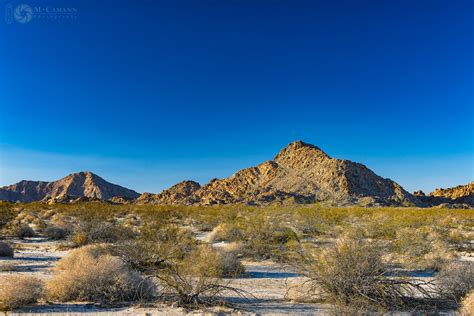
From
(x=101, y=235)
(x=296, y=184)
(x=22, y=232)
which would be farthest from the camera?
(x=296, y=184)

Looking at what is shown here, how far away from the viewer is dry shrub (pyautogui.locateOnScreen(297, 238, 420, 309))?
7.77 m

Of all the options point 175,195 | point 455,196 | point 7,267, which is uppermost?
point 175,195

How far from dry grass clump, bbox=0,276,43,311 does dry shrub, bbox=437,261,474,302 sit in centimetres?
797

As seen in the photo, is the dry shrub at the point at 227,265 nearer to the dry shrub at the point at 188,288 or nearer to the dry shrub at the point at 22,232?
the dry shrub at the point at 188,288

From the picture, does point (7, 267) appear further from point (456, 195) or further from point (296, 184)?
point (456, 195)

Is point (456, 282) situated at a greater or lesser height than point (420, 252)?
lesser

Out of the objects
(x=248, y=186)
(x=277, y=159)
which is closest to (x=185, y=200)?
(x=248, y=186)

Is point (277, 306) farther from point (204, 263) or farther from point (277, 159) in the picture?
point (277, 159)

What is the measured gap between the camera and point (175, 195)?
108000 mm

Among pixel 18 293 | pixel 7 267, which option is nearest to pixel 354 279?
pixel 18 293

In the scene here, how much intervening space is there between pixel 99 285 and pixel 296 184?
284ft

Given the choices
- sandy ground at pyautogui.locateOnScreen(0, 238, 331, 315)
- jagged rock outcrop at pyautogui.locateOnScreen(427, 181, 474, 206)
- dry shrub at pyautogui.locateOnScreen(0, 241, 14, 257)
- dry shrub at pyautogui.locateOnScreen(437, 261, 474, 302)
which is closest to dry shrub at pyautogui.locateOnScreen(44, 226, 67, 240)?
sandy ground at pyautogui.locateOnScreen(0, 238, 331, 315)

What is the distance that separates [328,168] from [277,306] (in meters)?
86.6

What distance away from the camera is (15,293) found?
7828mm
